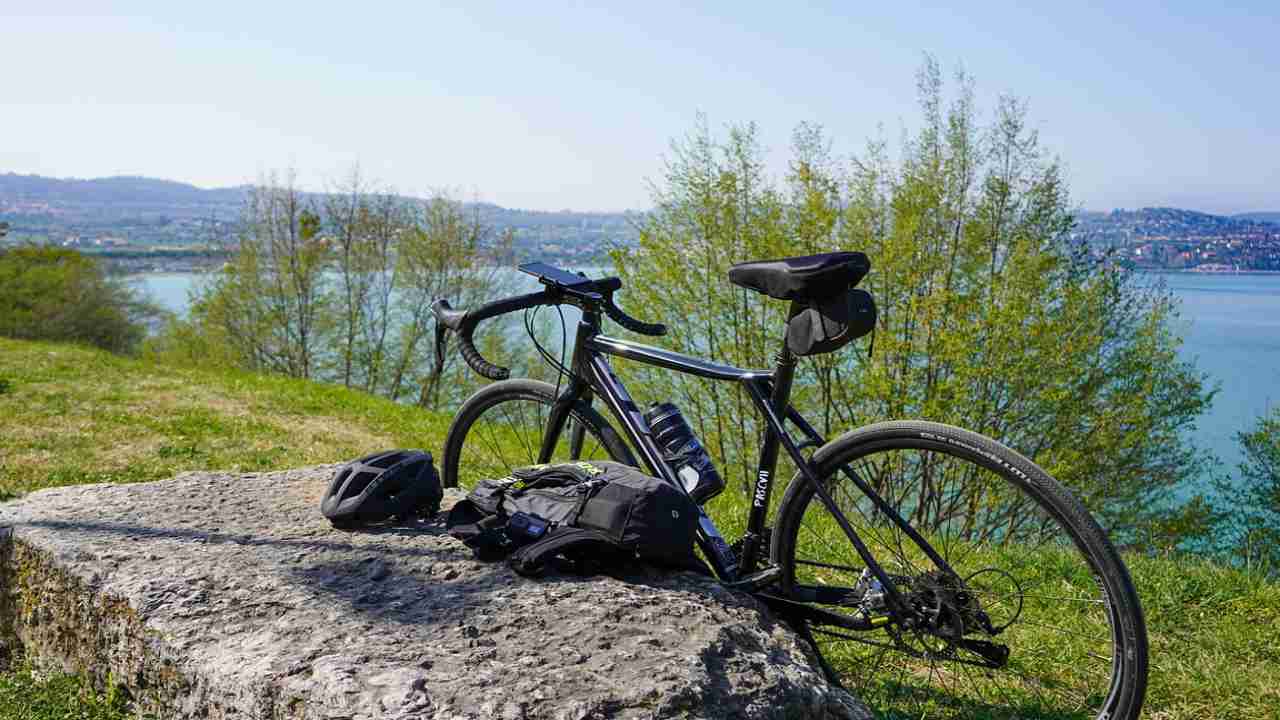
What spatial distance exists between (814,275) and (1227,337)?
34.6 meters

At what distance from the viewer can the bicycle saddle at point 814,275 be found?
2697 millimetres

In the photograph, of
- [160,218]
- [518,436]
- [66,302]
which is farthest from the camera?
[160,218]

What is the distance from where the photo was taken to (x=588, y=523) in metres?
2.87

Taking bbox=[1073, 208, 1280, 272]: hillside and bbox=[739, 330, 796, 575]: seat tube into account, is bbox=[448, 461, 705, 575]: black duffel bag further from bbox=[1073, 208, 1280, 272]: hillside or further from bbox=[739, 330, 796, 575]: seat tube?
bbox=[1073, 208, 1280, 272]: hillside

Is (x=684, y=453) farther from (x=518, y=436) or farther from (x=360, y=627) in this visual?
(x=518, y=436)

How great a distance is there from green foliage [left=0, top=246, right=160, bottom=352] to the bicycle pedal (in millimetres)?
26828

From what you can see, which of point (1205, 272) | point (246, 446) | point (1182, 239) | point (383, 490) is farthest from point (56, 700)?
point (1182, 239)

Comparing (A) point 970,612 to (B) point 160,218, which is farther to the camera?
(B) point 160,218

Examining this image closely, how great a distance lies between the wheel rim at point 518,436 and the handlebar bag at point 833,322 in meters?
1.10

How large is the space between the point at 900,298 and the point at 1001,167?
328 cm

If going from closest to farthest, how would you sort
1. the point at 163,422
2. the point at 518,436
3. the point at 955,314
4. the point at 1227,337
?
the point at 518,436 < the point at 163,422 < the point at 955,314 < the point at 1227,337

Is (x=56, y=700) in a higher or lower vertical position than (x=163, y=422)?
higher

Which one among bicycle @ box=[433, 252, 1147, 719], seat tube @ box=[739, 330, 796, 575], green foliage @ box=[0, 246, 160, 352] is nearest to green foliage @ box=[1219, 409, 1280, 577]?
bicycle @ box=[433, 252, 1147, 719]

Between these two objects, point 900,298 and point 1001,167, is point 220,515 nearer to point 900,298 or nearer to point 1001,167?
point 900,298
